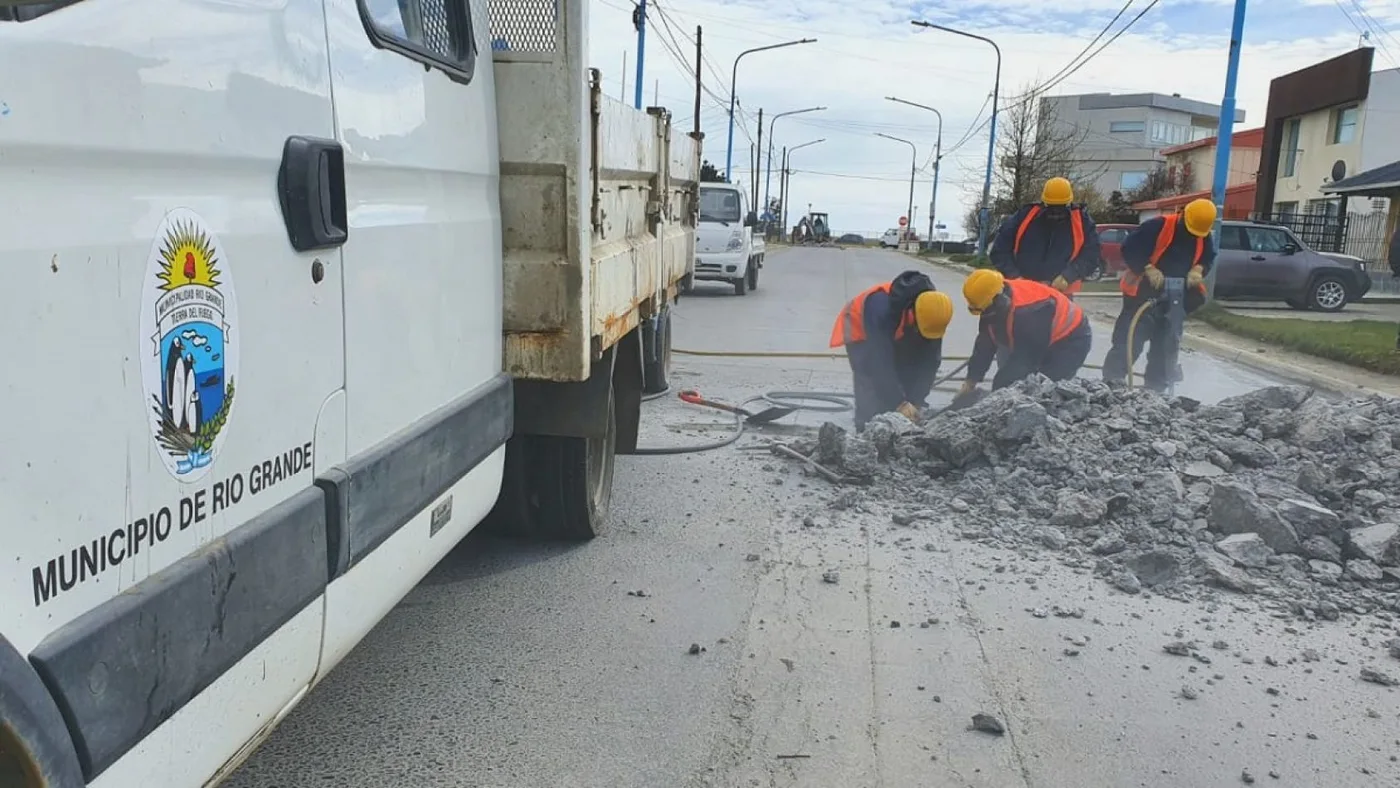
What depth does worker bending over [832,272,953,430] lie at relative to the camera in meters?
7.05

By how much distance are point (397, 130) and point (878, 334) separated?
194 inches

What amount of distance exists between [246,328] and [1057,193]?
8.24 m

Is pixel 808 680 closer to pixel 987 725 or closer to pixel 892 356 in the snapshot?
pixel 987 725

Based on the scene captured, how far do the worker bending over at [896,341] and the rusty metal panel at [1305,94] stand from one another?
96.6 ft

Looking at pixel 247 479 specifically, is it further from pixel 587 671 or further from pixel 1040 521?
pixel 1040 521

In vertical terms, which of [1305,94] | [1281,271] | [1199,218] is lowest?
[1281,271]

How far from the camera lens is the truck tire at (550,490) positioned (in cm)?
469

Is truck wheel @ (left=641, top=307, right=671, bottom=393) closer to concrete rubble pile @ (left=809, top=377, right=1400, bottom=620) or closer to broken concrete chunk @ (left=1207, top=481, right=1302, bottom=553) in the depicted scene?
concrete rubble pile @ (left=809, top=377, right=1400, bottom=620)

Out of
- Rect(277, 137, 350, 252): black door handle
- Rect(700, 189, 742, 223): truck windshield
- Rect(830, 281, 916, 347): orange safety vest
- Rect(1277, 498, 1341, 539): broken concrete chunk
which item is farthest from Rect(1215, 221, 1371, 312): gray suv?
Rect(277, 137, 350, 252): black door handle

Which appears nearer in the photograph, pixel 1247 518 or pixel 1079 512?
pixel 1247 518

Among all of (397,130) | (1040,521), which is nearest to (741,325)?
(1040,521)

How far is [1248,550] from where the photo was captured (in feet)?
15.5

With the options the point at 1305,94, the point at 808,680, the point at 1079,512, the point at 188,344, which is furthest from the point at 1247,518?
the point at 1305,94

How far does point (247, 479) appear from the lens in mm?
2047
